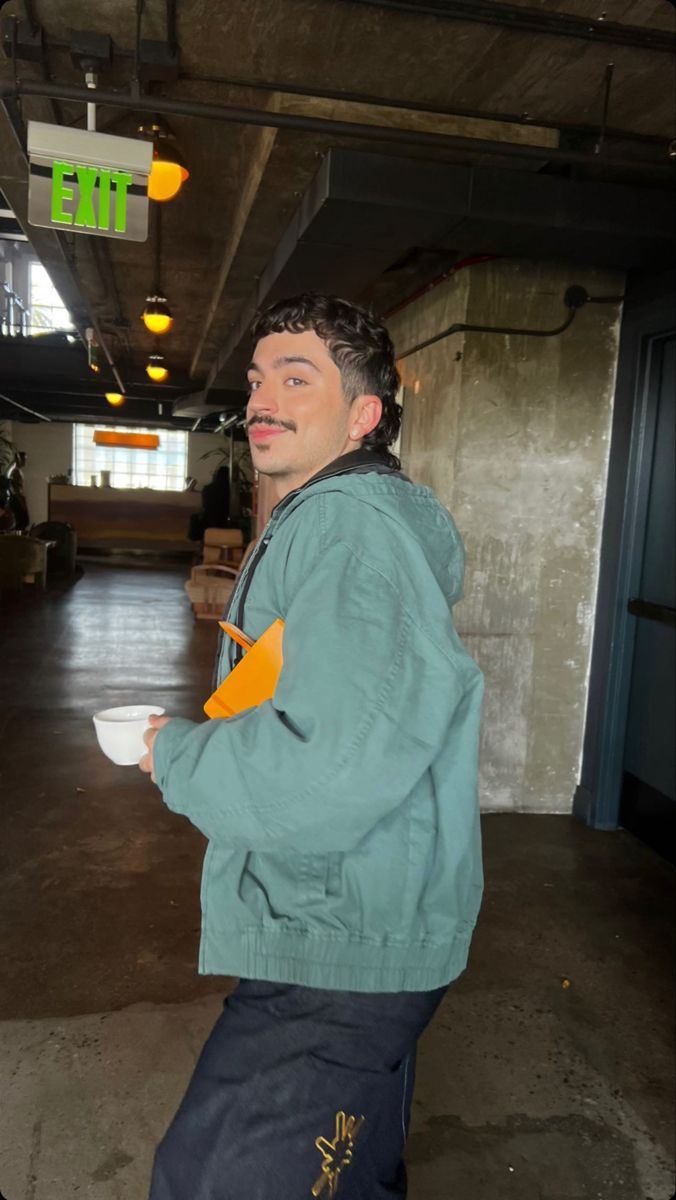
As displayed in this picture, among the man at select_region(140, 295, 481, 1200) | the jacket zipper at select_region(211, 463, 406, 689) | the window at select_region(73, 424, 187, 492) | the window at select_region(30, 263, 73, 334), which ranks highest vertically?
the window at select_region(30, 263, 73, 334)

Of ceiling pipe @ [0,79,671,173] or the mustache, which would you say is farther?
ceiling pipe @ [0,79,671,173]

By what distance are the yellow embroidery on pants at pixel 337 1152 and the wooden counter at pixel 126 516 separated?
16.4 metres

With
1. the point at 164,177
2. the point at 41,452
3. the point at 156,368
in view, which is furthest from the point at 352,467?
the point at 41,452

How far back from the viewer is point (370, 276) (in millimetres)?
4473

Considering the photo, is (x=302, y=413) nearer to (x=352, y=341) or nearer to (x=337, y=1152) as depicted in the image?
→ (x=352, y=341)

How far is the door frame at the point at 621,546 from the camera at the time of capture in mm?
3963

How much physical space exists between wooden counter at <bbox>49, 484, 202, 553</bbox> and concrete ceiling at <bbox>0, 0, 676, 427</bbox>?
12.7m

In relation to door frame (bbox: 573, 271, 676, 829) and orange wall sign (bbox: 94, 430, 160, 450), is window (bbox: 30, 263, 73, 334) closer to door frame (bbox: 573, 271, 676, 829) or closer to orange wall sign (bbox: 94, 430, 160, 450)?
orange wall sign (bbox: 94, 430, 160, 450)

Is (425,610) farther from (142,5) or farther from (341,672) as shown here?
(142,5)

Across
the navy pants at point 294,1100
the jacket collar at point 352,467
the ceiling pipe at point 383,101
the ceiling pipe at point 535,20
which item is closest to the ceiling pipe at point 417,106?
the ceiling pipe at point 383,101

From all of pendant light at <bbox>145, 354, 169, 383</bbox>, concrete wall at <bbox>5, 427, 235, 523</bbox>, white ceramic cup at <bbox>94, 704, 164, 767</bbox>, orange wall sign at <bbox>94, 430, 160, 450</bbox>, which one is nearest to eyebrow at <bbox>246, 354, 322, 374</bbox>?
white ceramic cup at <bbox>94, 704, 164, 767</bbox>

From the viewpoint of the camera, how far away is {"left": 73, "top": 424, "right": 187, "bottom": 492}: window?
931 inches

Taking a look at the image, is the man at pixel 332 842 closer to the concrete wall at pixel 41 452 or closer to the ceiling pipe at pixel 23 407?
the ceiling pipe at pixel 23 407

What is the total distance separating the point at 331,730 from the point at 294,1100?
545 mm
